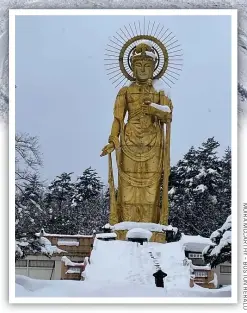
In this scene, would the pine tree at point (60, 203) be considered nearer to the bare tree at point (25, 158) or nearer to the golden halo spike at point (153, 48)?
the bare tree at point (25, 158)

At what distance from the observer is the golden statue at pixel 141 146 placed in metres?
6.42

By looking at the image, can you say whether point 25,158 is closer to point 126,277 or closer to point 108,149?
point 108,149

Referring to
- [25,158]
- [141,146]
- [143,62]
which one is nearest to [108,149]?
[141,146]

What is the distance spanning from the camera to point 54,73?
20.9 feet

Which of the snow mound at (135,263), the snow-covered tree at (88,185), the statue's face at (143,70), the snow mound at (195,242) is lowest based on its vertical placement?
the snow mound at (135,263)

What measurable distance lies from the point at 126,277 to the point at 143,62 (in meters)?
1.80

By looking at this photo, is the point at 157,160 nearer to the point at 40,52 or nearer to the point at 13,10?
the point at 40,52

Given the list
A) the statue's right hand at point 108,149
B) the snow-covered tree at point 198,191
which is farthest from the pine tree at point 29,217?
the snow-covered tree at point 198,191

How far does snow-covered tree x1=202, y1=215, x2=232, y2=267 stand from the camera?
631 cm

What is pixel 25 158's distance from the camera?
6.36 m

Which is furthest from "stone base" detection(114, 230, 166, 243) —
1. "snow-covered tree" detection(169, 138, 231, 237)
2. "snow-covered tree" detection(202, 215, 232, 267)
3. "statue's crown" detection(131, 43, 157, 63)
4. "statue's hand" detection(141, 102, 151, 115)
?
"statue's crown" detection(131, 43, 157, 63)

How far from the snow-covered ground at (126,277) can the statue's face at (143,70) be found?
140cm
